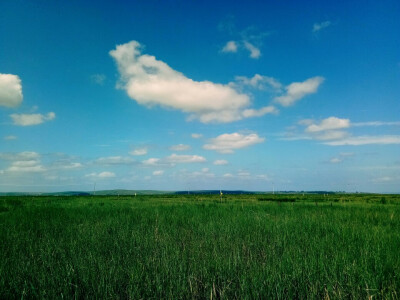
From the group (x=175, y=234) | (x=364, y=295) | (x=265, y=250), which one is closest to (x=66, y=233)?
(x=175, y=234)

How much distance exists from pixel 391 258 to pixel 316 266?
5.11ft

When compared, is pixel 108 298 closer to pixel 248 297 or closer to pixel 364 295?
pixel 248 297

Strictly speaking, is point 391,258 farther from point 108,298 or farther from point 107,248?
point 107,248

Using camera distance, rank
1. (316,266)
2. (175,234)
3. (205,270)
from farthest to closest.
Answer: (175,234)
(316,266)
(205,270)

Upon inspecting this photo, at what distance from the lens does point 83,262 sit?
420 centimetres

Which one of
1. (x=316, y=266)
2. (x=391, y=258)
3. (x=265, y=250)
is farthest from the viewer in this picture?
(x=265, y=250)

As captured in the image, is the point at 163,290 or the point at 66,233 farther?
the point at 66,233

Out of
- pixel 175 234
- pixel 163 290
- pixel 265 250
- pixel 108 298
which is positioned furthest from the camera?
pixel 175 234

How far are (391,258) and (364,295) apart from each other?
1700mm

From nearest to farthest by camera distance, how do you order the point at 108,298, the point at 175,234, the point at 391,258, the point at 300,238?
the point at 108,298 < the point at 391,258 < the point at 300,238 < the point at 175,234

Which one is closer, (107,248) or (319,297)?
(319,297)

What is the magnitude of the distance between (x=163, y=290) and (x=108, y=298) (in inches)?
26.5

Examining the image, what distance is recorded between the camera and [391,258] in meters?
4.38

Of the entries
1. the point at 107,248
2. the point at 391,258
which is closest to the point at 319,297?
the point at 391,258
